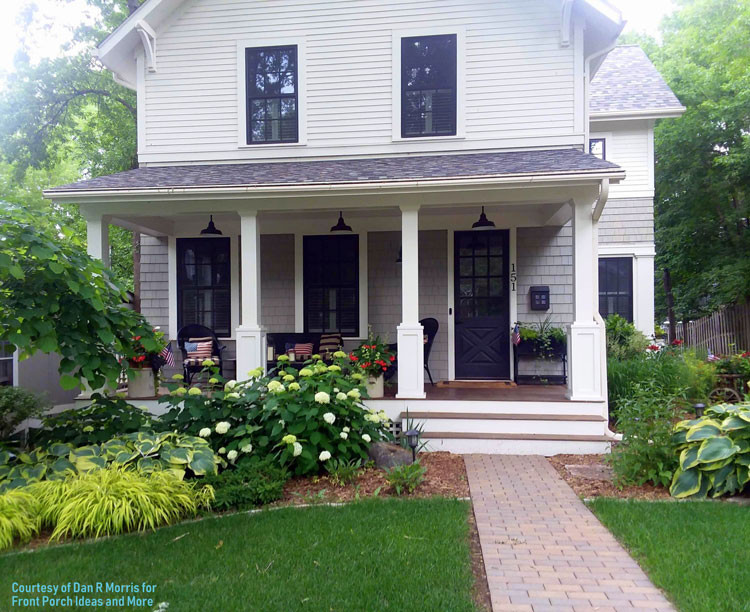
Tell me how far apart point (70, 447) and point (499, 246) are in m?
6.35

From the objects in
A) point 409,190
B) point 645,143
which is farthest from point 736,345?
point 409,190

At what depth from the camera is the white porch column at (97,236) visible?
687 cm

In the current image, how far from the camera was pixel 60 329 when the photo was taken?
4.57m

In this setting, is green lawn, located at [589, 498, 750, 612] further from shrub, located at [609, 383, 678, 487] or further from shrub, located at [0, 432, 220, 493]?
shrub, located at [0, 432, 220, 493]

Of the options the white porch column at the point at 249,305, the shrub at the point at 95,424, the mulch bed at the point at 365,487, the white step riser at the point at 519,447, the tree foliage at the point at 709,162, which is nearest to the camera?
the mulch bed at the point at 365,487

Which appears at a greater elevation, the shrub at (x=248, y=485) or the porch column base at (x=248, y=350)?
the porch column base at (x=248, y=350)

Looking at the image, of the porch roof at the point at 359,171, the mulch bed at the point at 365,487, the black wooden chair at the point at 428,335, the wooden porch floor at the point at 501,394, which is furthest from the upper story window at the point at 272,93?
the mulch bed at the point at 365,487

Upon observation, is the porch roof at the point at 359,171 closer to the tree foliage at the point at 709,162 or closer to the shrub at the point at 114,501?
the shrub at the point at 114,501

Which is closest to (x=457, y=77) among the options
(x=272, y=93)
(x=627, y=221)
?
(x=272, y=93)

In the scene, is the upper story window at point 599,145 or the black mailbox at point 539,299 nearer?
the black mailbox at point 539,299

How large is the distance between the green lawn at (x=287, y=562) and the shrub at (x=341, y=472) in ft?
2.09

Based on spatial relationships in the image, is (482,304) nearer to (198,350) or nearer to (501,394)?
(501,394)

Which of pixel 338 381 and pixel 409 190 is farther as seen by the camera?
pixel 409 190

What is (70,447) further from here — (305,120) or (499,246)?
(499,246)
